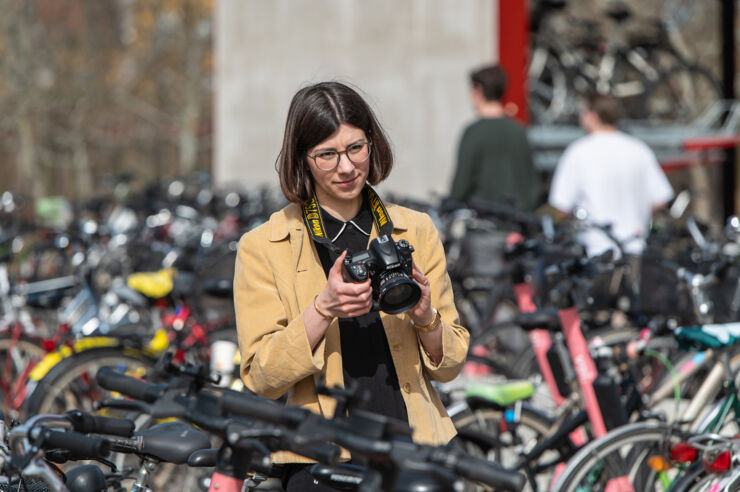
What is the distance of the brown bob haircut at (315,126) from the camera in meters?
2.40

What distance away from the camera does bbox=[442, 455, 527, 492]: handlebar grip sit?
1.59m

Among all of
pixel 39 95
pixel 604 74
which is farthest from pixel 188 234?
pixel 39 95

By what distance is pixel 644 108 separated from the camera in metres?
10.5

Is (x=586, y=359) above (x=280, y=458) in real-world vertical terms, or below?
below

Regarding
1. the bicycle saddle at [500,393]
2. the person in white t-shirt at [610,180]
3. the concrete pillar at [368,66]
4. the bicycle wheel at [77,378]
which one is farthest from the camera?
the concrete pillar at [368,66]

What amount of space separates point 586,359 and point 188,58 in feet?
60.9

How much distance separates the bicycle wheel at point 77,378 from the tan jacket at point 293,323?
2092mm

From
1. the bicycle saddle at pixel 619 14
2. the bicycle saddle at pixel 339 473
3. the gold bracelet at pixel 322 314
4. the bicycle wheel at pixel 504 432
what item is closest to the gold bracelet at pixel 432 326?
the gold bracelet at pixel 322 314

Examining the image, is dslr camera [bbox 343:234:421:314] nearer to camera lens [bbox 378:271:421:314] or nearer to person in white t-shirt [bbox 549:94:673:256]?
camera lens [bbox 378:271:421:314]

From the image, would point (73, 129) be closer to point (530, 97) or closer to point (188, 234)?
point (530, 97)

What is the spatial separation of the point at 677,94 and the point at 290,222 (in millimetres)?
8978

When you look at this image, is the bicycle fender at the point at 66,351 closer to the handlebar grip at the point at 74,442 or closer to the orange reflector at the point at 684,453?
the orange reflector at the point at 684,453

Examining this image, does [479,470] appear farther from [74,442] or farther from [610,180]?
[610,180]

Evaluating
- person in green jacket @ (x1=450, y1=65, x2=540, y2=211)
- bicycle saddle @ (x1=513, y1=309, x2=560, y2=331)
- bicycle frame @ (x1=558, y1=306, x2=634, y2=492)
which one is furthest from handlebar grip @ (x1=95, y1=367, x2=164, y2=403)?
person in green jacket @ (x1=450, y1=65, x2=540, y2=211)
